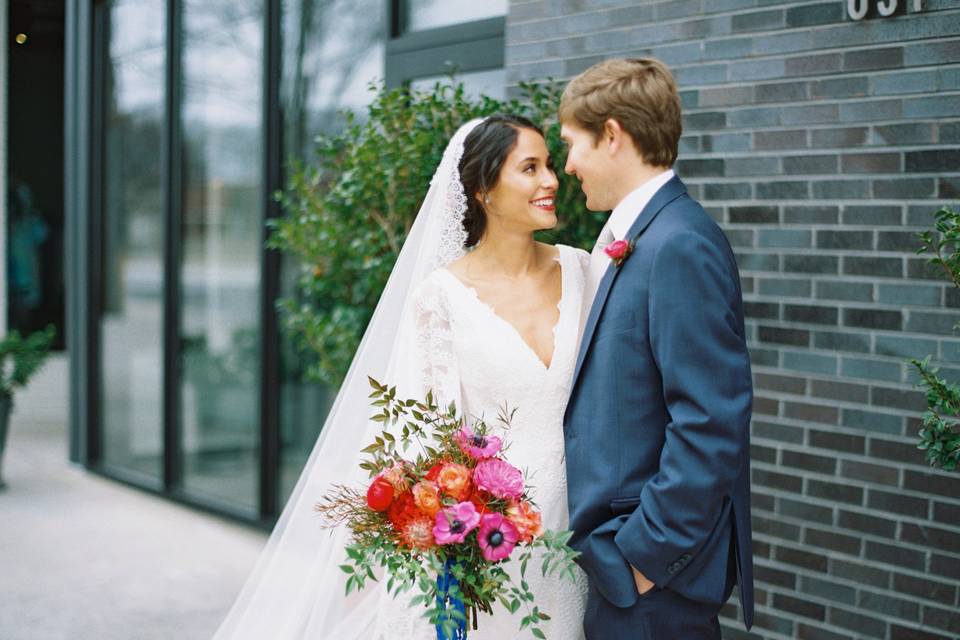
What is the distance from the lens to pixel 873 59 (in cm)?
315

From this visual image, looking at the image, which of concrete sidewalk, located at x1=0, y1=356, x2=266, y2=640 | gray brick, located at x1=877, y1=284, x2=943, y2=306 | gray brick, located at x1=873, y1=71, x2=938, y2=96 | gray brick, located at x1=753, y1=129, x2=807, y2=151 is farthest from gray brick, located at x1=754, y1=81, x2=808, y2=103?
concrete sidewalk, located at x1=0, y1=356, x2=266, y2=640

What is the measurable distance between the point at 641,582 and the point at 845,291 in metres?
1.53

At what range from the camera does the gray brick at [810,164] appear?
326cm

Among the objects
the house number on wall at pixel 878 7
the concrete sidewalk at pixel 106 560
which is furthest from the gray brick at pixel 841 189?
the concrete sidewalk at pixel 106 560

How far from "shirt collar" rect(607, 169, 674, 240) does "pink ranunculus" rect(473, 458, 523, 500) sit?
1.94 feet

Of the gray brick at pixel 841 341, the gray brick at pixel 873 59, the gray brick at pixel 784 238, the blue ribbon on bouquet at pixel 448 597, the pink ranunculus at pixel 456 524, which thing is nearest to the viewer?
the pink ranunculus at pixel 456 524

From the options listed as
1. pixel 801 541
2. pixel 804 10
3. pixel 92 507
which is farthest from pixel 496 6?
pixel 92 507

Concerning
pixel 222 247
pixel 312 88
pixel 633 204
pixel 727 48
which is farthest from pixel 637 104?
pixel 222 247

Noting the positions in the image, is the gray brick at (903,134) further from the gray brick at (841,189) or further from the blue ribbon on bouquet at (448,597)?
the blue ribbon on bouquet at (448,597)

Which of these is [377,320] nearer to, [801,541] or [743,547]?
[743,547]

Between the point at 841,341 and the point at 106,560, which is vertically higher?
the point at 841,341

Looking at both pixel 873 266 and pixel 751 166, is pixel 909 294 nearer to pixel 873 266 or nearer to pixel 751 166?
pixel 873 266

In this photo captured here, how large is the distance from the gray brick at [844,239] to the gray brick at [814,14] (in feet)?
2.25

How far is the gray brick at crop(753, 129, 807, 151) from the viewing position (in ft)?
11.0
